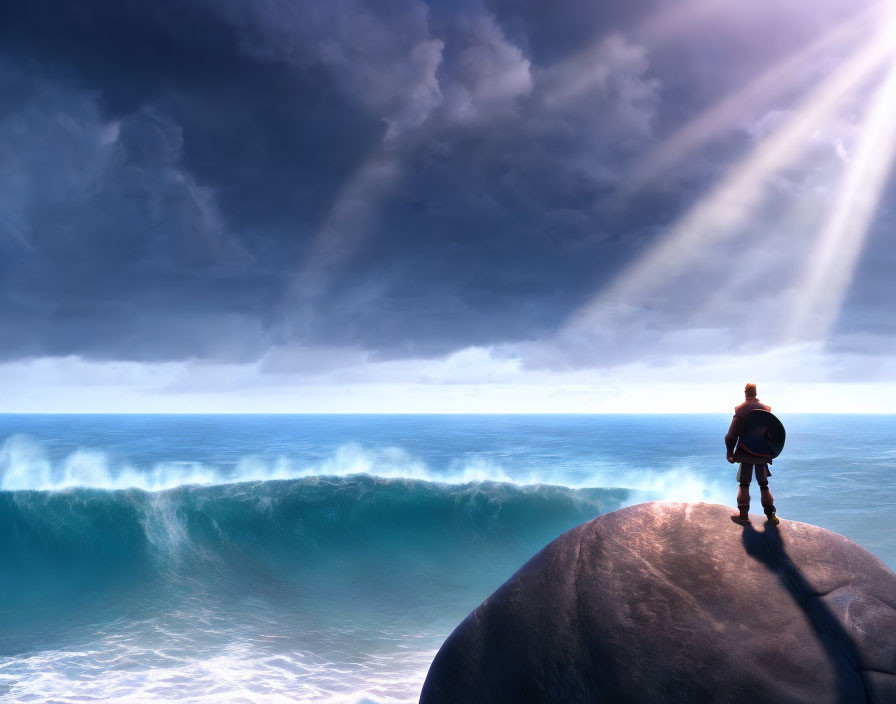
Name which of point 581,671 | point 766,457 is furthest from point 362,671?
point 766,457

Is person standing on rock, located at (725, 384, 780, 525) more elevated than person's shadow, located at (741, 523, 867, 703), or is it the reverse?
person standing on rock, located at (725, 384, 780, 525)

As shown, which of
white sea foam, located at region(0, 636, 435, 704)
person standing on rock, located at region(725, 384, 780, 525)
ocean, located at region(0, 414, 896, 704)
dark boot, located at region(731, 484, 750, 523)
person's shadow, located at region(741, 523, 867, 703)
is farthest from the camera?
ocean, located at region(0, 414, 896, 704)

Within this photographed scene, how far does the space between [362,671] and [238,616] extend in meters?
4.37

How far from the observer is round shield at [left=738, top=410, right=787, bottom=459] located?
15.3 feet

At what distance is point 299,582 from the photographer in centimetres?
1487

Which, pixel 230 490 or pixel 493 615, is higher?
pixel 493 615

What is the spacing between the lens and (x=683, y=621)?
12.1ft

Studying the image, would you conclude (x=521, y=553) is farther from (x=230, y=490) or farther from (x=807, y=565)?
(x=807, y=565)

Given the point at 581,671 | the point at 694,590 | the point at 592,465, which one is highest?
the point at 694,590

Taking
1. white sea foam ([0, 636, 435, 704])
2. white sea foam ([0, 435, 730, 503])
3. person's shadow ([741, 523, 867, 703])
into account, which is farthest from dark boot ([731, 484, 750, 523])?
white sea foam ([0, 435, 730, 503])

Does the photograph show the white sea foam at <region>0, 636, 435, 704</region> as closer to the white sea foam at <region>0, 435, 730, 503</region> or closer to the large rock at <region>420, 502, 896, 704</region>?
the large rock at <region>420, 502, 896, 704</region>

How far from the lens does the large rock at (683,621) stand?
3.41m

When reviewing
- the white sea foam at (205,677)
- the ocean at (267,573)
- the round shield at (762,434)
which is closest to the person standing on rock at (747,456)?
the round shield at (762,434)

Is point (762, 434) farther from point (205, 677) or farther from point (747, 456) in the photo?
point (205, 677)
